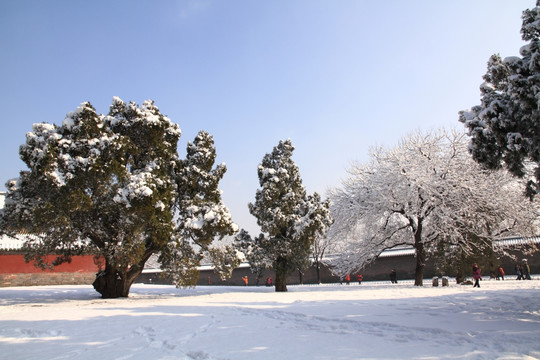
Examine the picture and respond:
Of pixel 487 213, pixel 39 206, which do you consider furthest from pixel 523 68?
pixel 487 213

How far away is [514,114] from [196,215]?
520 inches

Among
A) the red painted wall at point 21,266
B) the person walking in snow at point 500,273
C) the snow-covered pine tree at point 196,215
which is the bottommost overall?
the person walking in snow at point 500,273

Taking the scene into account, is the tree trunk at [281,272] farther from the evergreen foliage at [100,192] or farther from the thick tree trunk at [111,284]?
the thick tree trunk at [111,284]

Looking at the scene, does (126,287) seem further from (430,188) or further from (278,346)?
(430,188)

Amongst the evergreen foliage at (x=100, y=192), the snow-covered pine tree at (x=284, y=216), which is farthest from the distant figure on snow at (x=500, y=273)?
the evergreen foliage at (x=100, y=192)

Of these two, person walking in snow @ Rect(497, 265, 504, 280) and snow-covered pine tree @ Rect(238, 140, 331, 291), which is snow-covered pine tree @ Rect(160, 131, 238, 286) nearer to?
snow-covered pine tree @ Rect(238, 140, 331, 291)

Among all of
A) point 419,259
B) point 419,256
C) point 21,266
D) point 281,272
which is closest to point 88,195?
point 281,272

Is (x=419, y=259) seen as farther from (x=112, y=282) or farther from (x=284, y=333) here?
(x=284, y=333)

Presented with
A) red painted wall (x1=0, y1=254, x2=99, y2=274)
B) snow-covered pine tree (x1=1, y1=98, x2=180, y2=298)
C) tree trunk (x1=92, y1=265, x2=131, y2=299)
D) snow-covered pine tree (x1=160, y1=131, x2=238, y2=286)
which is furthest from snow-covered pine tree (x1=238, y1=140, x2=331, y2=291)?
red painted wall (x1=0, y1=254, x2=99, y2=274)

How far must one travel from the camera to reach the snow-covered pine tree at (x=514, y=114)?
682 centimetres

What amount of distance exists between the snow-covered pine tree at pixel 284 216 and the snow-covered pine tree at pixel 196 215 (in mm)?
2975

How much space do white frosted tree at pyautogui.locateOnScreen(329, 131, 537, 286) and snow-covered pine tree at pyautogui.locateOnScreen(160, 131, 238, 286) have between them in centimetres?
967

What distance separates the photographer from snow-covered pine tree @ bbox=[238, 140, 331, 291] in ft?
66.3

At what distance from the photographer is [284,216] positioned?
801 inches
